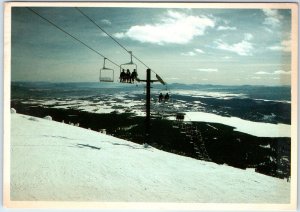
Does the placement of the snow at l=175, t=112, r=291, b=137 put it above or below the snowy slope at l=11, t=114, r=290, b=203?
above

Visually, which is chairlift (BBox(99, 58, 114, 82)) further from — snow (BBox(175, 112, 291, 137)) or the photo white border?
snow (BBox(175, 112, 291, 137))

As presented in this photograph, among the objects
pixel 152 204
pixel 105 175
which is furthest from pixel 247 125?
pixel 105 175

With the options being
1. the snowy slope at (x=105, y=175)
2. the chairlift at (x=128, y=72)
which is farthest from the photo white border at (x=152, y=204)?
the chairlift at (x=128, y=72)

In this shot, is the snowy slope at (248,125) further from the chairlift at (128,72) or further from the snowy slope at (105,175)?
the chairlift at (128,72)

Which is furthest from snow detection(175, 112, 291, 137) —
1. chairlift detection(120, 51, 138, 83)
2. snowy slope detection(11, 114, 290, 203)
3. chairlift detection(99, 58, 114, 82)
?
chairlift detection(99, 58, 114, 82)

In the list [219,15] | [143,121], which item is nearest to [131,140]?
[143,121]

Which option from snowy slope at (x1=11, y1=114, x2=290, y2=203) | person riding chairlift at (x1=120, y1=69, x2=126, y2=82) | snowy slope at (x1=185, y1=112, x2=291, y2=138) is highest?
person riding chairlift at (x1=120, y1=69, x2=126, y2=82)
